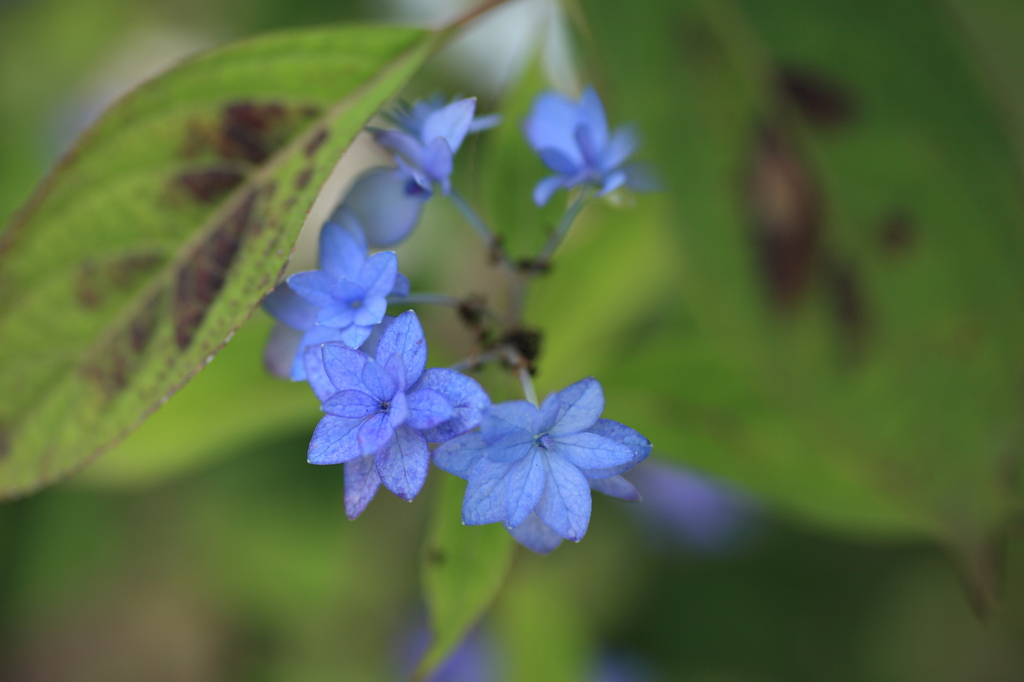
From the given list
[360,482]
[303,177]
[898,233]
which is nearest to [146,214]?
[303,177]

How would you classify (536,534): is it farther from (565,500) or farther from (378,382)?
(378,382)

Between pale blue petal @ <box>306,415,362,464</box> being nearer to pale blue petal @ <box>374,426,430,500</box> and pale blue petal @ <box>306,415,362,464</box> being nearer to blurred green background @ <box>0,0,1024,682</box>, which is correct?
pale blue petal @ <box>374,426,430,500</box>

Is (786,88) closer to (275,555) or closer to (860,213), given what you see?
(860,213)

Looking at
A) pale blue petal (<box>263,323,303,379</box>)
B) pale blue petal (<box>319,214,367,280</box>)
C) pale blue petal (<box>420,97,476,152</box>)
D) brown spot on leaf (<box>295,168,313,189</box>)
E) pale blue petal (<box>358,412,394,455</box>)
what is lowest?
pale blue petal (<box>263,323,303,379</box>)

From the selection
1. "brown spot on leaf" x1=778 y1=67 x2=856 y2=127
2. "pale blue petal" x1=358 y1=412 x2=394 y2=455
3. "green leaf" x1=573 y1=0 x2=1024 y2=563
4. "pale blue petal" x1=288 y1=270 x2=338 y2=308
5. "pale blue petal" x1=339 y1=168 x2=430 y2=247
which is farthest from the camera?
"brown spot on leaf" x1=778 y1=67 x2=856 y2=127

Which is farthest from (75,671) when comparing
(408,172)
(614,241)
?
(408,172)

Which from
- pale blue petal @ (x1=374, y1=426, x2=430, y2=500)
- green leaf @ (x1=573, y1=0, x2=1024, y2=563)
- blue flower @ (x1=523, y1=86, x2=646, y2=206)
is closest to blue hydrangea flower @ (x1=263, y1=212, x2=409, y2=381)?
pale blue petal @ (x1=374, y1=426, x2=430, y2=500)
